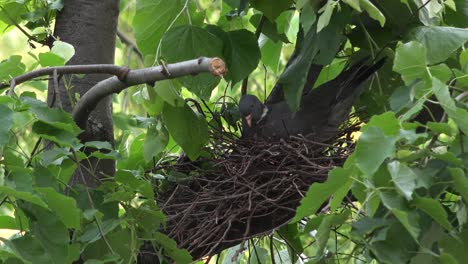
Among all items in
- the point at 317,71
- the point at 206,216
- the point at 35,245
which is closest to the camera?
the point at 35,245

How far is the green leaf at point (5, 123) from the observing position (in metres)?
1.77

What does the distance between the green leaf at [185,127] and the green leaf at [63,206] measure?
0.65m

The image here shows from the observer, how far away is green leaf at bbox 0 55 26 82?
85.1 inches

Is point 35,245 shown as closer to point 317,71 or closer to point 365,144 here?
point 365,144

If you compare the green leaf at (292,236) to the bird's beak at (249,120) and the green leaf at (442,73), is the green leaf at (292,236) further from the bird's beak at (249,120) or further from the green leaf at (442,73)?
the green leaf at (442,73)

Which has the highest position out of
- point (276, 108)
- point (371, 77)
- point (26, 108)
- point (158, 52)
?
point (26, 108)

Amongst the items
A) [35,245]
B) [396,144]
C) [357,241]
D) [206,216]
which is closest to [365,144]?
[396,144]

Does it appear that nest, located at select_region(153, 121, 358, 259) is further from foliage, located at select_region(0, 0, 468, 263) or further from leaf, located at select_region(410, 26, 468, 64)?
leaf, located at select_region(410, 26, 468, 64)

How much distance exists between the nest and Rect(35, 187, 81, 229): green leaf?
1.71ft

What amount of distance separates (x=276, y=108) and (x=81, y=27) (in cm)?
67

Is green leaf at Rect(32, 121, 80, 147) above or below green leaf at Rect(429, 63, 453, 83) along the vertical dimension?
below

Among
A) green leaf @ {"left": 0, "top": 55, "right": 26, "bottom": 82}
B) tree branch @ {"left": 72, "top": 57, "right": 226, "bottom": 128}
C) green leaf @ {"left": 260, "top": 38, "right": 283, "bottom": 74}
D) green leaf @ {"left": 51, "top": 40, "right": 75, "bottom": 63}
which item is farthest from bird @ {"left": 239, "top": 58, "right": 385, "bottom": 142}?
green leaf @ {"left": 0, "top": 55, "right": 26, "bottom": 82}

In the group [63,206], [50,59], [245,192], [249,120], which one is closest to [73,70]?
[50,59]

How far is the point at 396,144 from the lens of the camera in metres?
1.59
